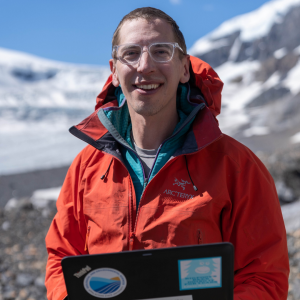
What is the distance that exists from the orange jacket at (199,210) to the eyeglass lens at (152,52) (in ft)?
1.16

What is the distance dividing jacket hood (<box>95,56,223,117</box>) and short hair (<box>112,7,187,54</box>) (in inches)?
6.9

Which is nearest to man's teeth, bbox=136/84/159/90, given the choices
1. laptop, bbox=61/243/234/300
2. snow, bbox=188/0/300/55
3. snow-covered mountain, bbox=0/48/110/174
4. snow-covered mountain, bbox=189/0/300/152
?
laptop, bbox=61/243/234/300

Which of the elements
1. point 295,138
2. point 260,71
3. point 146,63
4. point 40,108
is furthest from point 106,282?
point 260,71

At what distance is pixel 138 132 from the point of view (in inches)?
75.7

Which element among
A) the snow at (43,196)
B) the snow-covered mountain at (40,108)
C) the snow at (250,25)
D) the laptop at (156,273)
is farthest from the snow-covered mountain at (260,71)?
the laptop at (156,273)

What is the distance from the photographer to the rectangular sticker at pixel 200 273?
3.71 ft

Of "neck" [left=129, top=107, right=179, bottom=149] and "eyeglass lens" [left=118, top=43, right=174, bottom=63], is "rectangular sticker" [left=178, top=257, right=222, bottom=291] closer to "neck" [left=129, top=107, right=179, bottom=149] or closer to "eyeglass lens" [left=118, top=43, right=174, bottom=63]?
"neck" [left=129, top=107, right=179, bottom=149]

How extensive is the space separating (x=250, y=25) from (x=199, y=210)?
3148 inches

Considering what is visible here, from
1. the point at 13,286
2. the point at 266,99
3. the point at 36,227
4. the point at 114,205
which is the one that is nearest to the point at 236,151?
the point at 114,205

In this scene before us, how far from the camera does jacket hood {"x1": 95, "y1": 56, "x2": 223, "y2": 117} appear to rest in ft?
6.37

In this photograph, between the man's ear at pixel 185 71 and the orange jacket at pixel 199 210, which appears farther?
the man's ear at pixel 185 71

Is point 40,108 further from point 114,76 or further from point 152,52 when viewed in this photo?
point 152,52

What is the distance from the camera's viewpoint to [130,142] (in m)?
1.98

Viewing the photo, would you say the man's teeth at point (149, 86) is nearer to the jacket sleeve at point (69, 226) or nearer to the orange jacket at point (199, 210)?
the orange jacket at point (199, 210)
